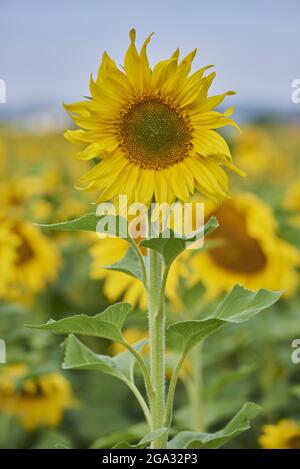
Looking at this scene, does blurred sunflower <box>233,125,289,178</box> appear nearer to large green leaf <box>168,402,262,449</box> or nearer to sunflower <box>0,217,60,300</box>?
sunflower <box>0,217,60,300</box>

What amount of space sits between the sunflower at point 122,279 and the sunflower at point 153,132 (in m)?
0.57

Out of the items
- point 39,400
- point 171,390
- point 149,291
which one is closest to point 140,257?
point 149,291

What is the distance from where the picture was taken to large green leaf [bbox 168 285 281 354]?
0.77m

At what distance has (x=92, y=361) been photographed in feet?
2.67

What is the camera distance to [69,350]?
2.70 ft

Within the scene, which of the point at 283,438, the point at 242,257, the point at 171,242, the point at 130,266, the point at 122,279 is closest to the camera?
the point at 171,242

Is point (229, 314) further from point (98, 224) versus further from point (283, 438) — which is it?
point (283, 438)

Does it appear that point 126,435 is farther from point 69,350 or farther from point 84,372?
point 84,372

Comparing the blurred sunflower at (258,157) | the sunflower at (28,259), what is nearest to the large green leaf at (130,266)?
the sunflower at (28,259)

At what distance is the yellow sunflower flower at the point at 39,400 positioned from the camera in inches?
56.1

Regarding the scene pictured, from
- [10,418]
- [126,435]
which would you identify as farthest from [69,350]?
[10,418]

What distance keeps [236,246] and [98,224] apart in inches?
31.5

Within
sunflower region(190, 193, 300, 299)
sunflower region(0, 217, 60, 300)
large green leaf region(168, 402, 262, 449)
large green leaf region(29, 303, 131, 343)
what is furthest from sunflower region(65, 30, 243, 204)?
sunflower region(0, 217, 60, 300)

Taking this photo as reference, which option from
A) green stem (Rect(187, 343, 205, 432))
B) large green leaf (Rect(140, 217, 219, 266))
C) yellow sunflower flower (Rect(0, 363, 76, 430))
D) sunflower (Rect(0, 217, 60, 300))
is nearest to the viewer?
large green leaf (Rect(140, 217, 219, 266))
